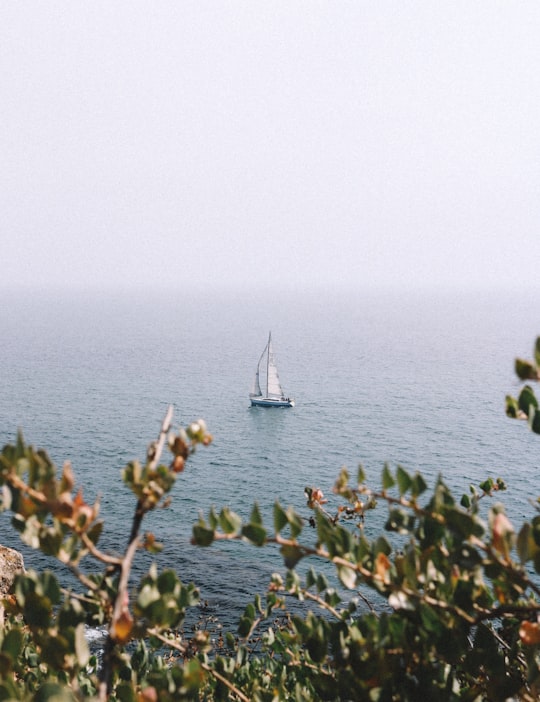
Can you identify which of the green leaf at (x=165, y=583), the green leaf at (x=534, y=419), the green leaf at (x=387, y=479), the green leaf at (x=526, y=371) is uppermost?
the green leaf at (x=526, y=371)

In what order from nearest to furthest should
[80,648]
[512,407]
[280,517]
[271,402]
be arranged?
[80,648]
[280,517]
[512,407]
[271,402]

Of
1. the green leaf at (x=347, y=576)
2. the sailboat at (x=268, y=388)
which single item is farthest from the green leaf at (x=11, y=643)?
the sailboat at (x=268, y=388)

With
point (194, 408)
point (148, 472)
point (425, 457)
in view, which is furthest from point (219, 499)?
point (148, 472)

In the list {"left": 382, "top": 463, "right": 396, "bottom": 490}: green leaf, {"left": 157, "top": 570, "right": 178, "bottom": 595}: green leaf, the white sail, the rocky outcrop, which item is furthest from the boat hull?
{"left": 157, "top": 570, "right": 178, "bottom": 595}: green leaf

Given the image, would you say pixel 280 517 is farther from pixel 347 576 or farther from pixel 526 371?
pixel 526 371

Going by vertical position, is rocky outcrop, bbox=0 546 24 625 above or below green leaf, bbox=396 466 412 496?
below

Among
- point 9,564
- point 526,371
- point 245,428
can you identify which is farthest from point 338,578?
point 245,428

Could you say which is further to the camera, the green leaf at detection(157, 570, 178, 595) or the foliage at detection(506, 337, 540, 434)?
the foliage at detection(506, 337, 540, 434)

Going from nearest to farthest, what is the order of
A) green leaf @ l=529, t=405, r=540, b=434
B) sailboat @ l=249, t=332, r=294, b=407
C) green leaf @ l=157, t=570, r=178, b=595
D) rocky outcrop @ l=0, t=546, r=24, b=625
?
green leaf @ l=157, t=570, r=178, b=595, green leaf @ l=529, t=405, r=540, b=434, rocky outcrop @ l=0, t=546, r=24, b=625, sailboat @ l=249, t=332, r=294, b=407

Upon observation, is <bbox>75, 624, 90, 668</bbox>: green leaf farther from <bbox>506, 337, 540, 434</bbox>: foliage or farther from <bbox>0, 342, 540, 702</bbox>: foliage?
<bbox>506, 337, 540, 434</bbox>: foliage

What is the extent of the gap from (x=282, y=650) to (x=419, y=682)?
3.35 m

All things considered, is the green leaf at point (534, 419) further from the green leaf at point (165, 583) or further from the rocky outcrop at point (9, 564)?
the rocky outcrop at point (9, 564)

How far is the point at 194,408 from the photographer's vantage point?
306ft

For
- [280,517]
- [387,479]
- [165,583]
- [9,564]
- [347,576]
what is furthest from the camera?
[9,564]
